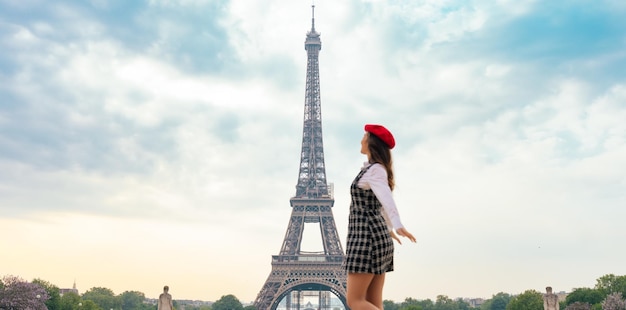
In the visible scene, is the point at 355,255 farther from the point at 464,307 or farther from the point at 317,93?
the point at 464,307

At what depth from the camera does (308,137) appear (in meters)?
81.2

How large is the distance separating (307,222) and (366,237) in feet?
241

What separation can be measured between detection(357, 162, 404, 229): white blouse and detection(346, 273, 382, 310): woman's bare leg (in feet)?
1.92

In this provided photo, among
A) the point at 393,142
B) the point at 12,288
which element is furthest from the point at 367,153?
the point at 12,288

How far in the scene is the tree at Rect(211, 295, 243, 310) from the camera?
10200 centimetres

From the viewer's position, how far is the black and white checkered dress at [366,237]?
22.8ft

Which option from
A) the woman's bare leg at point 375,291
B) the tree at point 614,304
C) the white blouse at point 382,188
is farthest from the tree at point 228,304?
the white blouse at point 382,188

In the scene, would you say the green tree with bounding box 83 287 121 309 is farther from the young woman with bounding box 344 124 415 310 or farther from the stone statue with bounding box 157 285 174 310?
the young woman with bounding box 344 124 415 310

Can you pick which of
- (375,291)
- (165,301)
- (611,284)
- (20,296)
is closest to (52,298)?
(20,296)

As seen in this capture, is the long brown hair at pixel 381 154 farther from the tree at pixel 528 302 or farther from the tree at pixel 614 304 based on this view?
the tree at pixel 528 302

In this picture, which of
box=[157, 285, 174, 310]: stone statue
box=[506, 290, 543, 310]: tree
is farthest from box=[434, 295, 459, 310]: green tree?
box=[157, 285, 174, 310]: stone statue

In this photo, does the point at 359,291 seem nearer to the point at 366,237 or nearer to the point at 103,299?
the point at 366,237

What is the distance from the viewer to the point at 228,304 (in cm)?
10262

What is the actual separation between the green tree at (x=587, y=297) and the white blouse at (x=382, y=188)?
62.1 m
